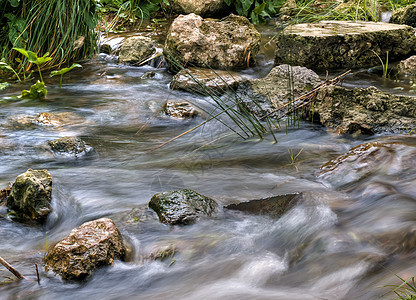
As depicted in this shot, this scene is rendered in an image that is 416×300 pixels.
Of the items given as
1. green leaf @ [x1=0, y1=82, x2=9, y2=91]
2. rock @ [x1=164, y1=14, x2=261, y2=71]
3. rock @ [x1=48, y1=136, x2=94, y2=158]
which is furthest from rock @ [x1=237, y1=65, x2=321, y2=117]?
green leaf @ [x1=0, y1=82, x2=9, y2=91]

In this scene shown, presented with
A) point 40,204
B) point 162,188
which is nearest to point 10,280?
point 40,204

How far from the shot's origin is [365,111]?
4035mm

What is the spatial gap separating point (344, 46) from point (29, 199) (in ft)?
14.8

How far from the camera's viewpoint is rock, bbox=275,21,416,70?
19.5ft

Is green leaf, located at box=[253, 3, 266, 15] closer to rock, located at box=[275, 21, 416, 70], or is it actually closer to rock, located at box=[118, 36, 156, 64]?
rock, located at box=[118, 36, 156, 64]

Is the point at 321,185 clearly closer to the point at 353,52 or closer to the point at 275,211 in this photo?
the point at 275,211

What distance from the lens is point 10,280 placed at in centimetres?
219

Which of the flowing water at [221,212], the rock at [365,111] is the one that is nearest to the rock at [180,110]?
the flowing water at [221,212]

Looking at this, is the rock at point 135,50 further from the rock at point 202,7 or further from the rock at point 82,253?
the rock at point 82,253

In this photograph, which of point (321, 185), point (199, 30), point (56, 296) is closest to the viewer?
point (56, 296)

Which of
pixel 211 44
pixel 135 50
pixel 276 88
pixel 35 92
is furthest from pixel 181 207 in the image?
pixel 135 50

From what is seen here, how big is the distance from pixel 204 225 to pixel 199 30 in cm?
416

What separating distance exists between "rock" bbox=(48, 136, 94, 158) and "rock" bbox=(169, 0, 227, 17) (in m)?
5.68

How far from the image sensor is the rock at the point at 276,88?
14.9 ft
